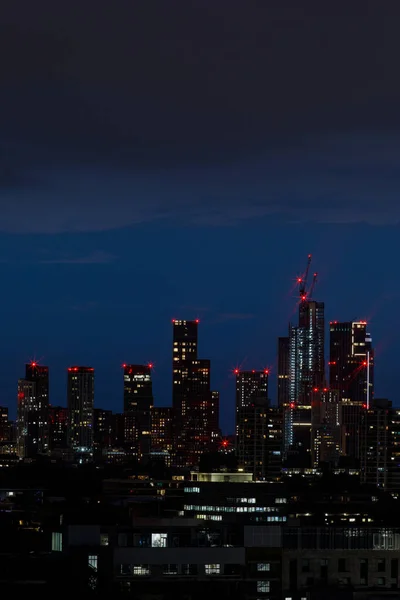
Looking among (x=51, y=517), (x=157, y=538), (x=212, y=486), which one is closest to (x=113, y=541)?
(x=157, y=538)

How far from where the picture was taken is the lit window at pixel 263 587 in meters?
71.5

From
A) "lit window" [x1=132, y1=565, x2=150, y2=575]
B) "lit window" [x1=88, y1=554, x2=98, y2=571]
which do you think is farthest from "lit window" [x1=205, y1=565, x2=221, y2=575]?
"lit window" [x1=88, y1=554, x2=98, y2=571]

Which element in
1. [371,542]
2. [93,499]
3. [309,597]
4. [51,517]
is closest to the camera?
[309,597]

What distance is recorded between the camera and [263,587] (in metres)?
71.7

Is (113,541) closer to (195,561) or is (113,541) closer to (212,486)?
(195,561)

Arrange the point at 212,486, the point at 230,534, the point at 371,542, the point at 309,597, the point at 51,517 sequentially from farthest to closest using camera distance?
the point at 212,486, the point at 51,517, the point at 230,534, the point at 371,542, the point at 309,597

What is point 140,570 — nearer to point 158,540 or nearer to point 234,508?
point 158,540

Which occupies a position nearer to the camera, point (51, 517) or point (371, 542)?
point (371, 542)

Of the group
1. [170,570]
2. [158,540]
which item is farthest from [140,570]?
[158,540]

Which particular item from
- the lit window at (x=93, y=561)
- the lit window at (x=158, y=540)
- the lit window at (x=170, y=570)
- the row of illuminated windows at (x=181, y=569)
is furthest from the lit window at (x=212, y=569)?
the lit window at (x=93, y=561)

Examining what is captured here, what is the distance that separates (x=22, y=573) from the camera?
75.5 m

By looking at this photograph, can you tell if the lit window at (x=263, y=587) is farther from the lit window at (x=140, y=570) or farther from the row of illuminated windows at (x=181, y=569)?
the lit window at (x=140, y=570)

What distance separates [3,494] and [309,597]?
128306 mm

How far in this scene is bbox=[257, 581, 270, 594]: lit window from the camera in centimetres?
7150
